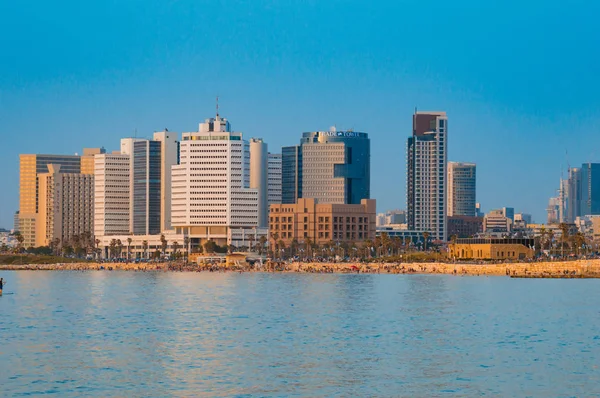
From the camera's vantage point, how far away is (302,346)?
7706 centimetres

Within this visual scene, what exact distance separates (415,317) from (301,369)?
119 ft

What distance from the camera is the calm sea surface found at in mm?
60406

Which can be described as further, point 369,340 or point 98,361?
point 369,340

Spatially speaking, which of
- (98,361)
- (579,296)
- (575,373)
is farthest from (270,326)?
(579,296)

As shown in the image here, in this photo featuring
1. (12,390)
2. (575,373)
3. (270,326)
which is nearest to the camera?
(12,390)

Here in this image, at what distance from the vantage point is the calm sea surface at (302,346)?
198 ft

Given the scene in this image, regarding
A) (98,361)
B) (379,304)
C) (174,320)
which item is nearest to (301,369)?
(98,361)

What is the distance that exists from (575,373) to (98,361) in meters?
28.6

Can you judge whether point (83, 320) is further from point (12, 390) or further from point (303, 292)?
point (303, 292)

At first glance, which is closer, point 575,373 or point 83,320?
point 575,373

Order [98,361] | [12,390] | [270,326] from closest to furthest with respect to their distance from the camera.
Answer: [12,390], [98,361], [270,326]

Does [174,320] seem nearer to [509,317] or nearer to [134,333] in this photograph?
[134,333]

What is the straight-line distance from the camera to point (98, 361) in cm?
6906

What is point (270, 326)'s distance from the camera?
301 ft
